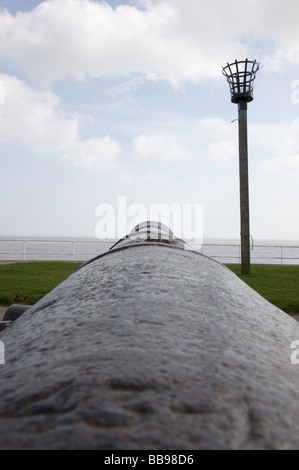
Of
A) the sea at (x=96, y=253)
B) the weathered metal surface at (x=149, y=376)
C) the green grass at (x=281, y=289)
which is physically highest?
the sea at (x=96, y=253)

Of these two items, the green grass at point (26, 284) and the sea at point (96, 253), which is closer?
the green grass at point (26, 284)

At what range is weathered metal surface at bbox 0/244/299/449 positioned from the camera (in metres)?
0.51

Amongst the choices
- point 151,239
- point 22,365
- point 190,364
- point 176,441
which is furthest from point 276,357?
point 151,239

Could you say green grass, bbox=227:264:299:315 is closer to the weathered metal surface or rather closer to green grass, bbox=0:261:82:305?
green grass, bbox=0:261:82:305

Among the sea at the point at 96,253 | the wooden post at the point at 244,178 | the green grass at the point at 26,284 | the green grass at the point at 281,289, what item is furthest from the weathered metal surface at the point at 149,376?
the wooden post at the point at 244,178

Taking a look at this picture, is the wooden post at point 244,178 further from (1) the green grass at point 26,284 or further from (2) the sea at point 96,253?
(1) the green grass at point 26,284

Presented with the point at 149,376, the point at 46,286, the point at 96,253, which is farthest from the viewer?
the point at 96,253

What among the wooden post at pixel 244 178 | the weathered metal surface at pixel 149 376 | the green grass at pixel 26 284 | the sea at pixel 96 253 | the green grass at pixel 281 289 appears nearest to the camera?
the weathered metal surface at pixel 149 376

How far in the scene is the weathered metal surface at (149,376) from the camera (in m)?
0.51

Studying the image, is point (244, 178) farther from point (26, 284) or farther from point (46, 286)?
point (26, 284)

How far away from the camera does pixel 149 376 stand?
619 millimetres

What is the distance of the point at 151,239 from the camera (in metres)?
2.02

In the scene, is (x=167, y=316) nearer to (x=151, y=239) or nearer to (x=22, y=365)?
(x=22, y=365)

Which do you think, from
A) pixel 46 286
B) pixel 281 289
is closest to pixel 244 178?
pixel 281 289
